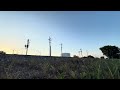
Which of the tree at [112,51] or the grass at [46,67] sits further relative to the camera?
the tree at [112,51]

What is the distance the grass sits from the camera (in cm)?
664

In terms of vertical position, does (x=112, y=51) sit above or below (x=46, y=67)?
above

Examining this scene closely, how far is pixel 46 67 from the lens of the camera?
7.15 meters

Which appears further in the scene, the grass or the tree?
the tree

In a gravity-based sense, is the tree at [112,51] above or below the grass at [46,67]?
above

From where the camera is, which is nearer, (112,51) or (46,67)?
(46,67)

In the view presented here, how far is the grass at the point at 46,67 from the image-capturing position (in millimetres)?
6645

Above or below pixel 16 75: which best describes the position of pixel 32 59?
above
